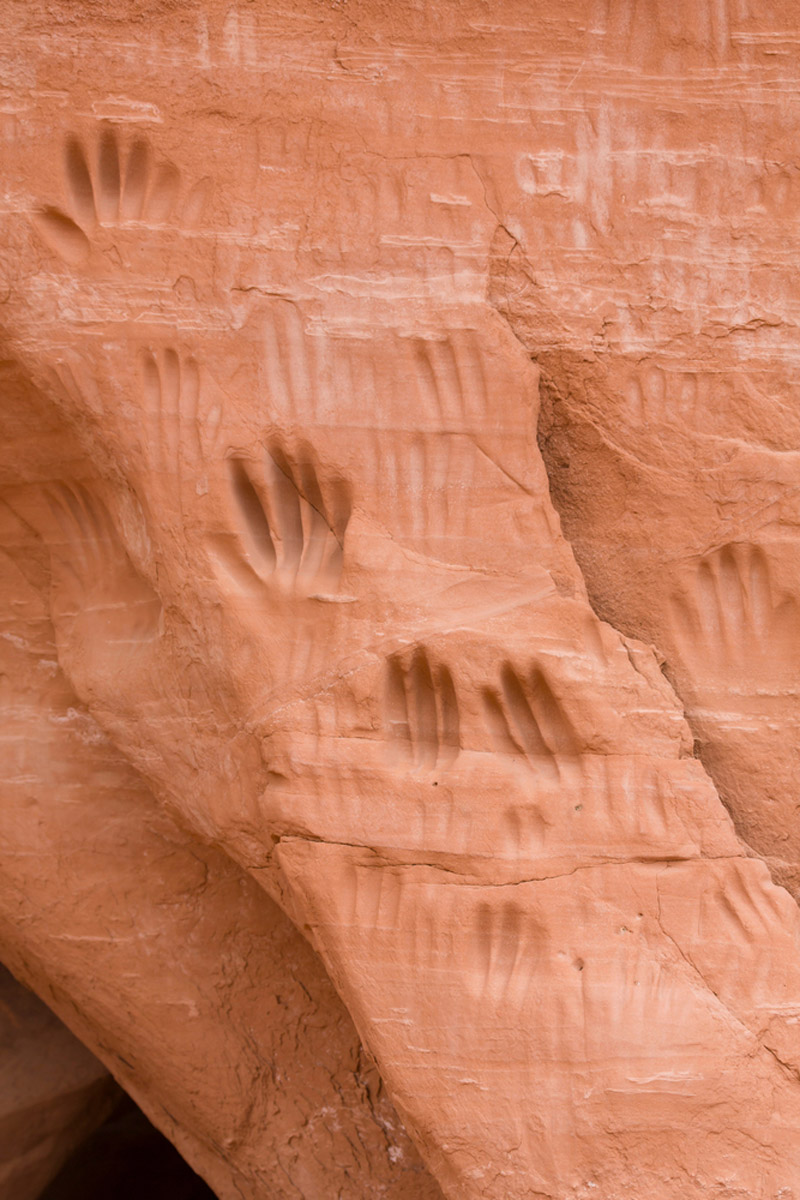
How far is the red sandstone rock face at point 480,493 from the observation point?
1.94 metres

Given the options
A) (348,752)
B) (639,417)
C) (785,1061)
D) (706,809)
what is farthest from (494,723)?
(785,1061)

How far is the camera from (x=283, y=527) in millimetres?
2039

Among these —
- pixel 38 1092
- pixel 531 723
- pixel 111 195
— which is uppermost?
pixel 111 195

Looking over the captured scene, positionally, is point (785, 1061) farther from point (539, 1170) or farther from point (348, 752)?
point (348, 752)

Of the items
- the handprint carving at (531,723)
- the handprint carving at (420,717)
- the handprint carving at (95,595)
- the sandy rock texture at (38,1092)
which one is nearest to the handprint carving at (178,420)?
the handprint carving at (95,595)

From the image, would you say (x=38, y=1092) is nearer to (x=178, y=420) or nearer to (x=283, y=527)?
(x=283, y=527)

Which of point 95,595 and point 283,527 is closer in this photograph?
point 283,527

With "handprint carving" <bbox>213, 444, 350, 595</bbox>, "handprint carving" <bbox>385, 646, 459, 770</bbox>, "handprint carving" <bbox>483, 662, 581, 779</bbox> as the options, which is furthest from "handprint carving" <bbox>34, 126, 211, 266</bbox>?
"handprint carving" <bbox>483, 662, 581, 779</bbox>

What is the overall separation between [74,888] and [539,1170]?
4.03 feet

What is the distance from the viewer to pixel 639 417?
2.10 m

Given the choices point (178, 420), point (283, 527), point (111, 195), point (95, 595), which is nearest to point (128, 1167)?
point (95, 595)

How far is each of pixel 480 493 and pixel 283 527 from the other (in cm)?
39

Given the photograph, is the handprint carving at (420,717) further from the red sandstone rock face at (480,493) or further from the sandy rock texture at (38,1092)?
the sandy rock texture at (38,1092)

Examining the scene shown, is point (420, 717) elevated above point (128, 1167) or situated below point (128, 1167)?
above
